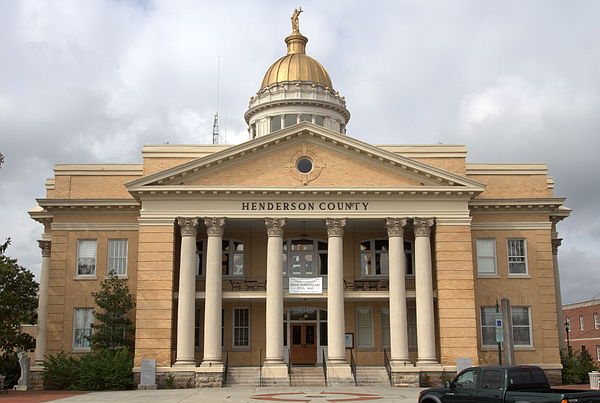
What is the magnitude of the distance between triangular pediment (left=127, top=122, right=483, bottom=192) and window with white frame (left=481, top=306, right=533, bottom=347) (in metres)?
6.88

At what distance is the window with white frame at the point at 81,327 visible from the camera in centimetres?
3716

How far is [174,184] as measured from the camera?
3509 centimetres

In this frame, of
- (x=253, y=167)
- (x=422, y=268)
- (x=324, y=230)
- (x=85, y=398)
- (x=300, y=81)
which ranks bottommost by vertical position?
(x=85, y=398)

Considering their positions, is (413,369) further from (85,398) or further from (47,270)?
(47,270)

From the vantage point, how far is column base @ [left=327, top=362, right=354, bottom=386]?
33.1 metres

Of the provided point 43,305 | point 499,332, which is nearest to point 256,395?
point 499,332

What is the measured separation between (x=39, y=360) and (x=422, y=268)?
781 inches

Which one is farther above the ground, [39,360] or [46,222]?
[46,222]

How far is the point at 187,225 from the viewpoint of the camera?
34.8 meters

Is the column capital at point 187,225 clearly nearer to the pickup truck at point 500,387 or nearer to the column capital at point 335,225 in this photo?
the column capital at point 335,225

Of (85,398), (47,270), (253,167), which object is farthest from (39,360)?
(253,167)

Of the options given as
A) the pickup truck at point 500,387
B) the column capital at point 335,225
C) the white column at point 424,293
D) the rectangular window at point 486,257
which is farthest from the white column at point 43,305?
the pickup truck at point 500,387

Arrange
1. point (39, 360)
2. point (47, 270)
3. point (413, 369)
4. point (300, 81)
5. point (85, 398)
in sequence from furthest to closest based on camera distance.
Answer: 1. point (300, 81)
2. point (47, 270)
3. point (39, 360)
4. point (413, 369)
5. point (85, 398)

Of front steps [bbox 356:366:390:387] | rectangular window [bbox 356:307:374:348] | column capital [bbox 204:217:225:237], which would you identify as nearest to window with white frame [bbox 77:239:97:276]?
column capital [bbox 204:217:225:237]
